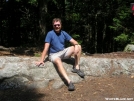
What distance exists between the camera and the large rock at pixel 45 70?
622 centimetres

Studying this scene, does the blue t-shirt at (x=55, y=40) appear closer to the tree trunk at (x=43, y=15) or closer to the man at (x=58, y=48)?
the man at (x=58, y=48)

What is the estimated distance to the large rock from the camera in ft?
20.4

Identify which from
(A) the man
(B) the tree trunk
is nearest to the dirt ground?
(A) the man

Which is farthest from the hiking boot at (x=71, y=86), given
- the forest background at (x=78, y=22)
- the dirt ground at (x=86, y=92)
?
the forest background at (x=78, y=22)

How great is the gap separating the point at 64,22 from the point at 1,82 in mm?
9428

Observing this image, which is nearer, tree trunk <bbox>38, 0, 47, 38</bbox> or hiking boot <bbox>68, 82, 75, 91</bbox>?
hiking boot <bbox>68, 82, 75, 91</bbox>

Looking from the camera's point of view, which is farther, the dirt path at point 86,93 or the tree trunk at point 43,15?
the tree trunk at point 43,15

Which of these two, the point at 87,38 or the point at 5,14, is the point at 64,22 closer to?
the point at 87,38

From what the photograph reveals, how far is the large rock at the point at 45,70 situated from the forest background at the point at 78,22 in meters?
4.05

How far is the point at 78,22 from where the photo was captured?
16219 millimetres

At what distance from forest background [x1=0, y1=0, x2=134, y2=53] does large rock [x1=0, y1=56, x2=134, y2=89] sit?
13.3ft

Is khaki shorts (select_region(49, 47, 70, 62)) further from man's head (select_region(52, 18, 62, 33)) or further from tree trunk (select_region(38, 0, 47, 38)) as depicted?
tree trunk (select_region(38, 0, 47, 38))

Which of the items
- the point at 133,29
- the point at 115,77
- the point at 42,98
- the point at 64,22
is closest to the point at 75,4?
the point at 64,22

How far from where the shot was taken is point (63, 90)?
Answer: 5.97 m
